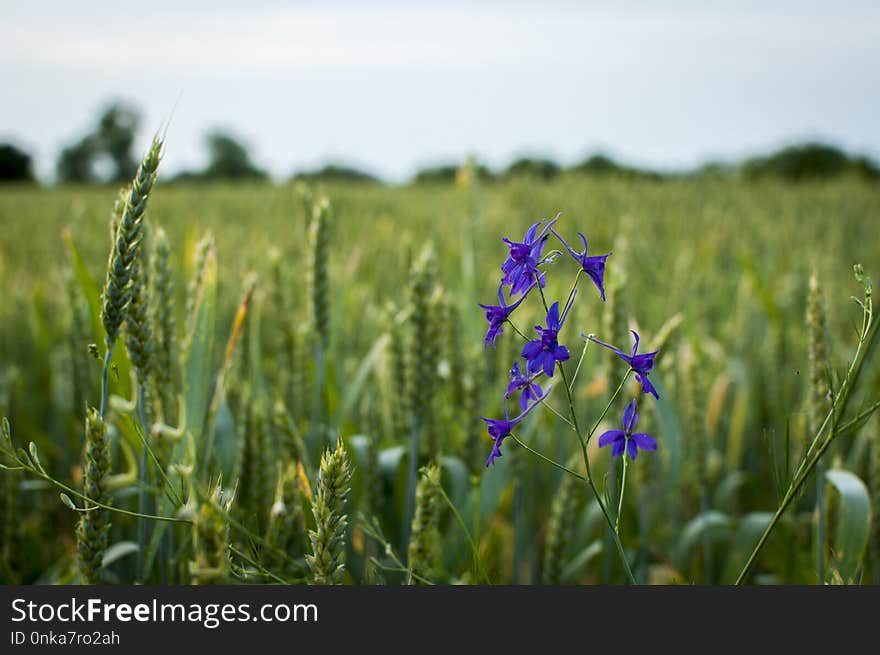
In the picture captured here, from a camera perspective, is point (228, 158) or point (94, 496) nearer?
point (94, 496)

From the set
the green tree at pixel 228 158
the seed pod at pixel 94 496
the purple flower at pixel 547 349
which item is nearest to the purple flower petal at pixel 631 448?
the purple flower at pixel 547 349

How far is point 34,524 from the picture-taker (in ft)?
6.25

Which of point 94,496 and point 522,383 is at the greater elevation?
point 522,383

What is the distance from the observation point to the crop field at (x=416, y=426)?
77 cm

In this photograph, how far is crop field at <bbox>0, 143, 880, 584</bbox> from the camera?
30.2 inches

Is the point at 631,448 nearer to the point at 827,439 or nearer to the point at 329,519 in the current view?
the point at 827,439

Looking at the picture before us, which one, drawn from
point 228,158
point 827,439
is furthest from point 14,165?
point 827,439

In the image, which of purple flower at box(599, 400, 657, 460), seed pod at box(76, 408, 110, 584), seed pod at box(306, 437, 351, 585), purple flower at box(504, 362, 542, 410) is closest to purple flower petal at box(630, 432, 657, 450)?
purple flower at box(599, 400, 657, 460)

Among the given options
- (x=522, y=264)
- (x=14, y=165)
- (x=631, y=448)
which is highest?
(x=14, y=165)

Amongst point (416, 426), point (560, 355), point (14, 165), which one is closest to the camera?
point (560, 355)

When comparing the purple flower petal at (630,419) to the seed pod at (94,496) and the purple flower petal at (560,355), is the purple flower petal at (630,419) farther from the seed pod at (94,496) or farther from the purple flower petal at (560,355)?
the seed pod at (94,496)

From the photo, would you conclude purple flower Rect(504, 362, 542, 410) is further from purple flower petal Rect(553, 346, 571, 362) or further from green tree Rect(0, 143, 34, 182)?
green tree Rect(0, 143, 34, 182)

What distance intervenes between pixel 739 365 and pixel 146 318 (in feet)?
6.95

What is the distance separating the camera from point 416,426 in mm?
1267
